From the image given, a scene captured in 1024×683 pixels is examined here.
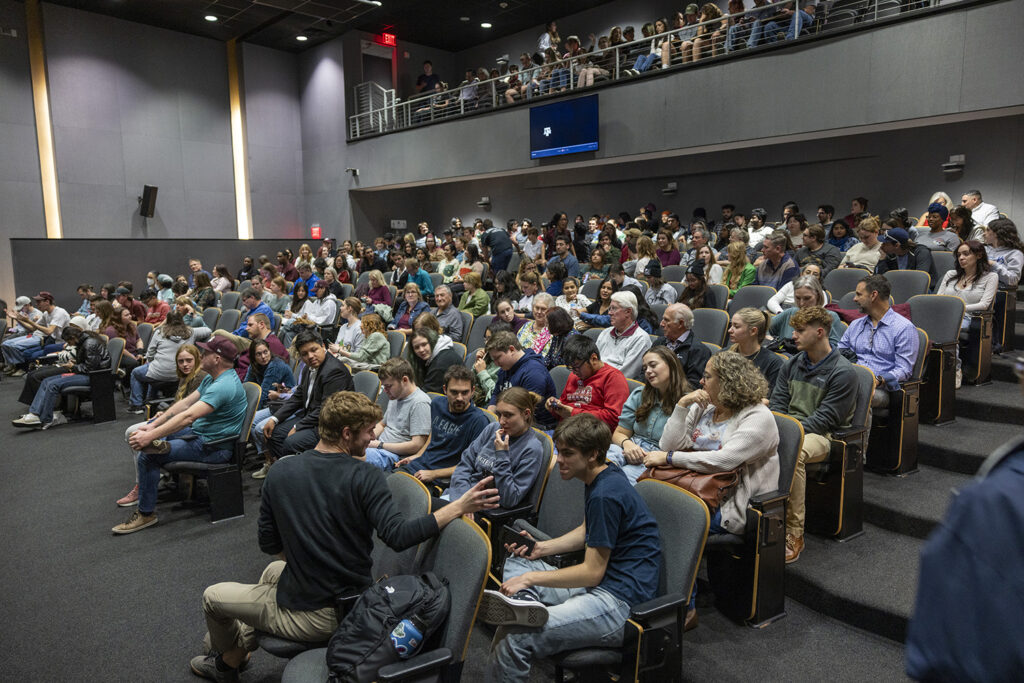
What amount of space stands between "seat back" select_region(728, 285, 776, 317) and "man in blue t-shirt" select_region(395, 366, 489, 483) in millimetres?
2973

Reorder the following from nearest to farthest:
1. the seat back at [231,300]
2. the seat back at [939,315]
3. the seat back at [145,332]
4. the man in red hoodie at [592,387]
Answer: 1. the man in red hoodie at [592,387]
2. the seat back at [939,315]
3. the seat back at [145,332]
4. the seat back at [231,300]

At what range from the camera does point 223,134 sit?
45.3 ft

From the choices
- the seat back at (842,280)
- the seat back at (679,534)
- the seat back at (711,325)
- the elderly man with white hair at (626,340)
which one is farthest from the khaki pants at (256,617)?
the seat back at (842,280)

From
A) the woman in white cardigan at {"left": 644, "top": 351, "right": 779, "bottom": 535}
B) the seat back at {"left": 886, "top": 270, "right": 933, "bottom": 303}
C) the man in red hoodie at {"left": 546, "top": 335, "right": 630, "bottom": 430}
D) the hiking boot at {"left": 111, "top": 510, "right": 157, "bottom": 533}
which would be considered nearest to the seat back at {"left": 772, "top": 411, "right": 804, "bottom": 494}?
the woman in white cardigan at {"left": 644, "top": 351, "right": 779, "bottom": 535}

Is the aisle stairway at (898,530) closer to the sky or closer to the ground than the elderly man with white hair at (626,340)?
closer to the ground

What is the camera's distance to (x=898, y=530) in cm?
316

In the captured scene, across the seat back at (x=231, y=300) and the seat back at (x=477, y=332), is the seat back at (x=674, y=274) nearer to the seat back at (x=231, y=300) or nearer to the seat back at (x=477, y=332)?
the seat back at (x=477, y=332)

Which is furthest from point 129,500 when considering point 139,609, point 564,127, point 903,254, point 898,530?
point 564,127

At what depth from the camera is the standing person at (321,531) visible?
79.7 inches

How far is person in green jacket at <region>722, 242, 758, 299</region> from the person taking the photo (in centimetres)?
569

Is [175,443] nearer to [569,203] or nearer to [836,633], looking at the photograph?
[836,633]

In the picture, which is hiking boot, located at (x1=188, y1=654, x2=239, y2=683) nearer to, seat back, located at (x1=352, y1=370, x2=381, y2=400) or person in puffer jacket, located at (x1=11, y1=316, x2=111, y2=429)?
seat back, located at (x1=352, y1=370, x2=381, y2=400)

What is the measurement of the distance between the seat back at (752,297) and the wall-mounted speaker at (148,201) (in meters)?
11.9

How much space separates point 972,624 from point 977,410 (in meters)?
4.12
